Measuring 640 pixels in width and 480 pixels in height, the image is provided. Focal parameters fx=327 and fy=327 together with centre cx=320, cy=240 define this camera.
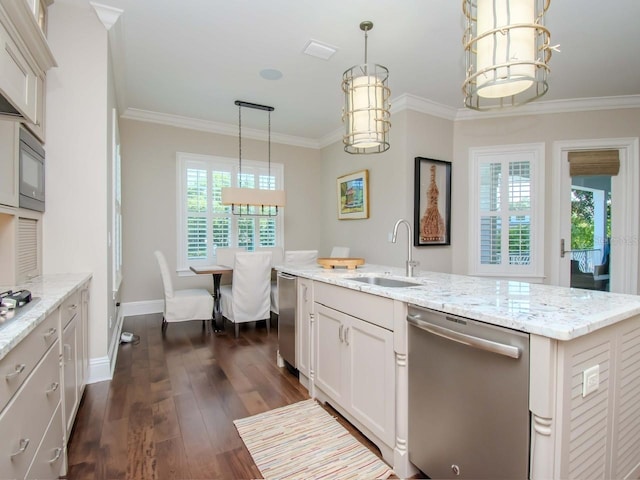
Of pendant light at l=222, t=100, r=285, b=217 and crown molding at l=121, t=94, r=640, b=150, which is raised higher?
crown molding at l=121, t=94, r=640, b=150

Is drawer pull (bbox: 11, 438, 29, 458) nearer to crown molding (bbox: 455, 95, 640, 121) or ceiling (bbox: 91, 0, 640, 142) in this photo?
A: ceiling (bbox: 91, 0, 640, 142)

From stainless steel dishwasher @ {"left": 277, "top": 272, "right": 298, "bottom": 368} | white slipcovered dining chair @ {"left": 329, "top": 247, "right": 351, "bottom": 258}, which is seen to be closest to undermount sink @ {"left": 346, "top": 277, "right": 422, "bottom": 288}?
stainless steel dishwasher @ {"left": 277, "top": 272, "right": 298, "bottom": 368}

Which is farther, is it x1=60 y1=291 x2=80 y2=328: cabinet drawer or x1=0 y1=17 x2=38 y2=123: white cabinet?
x1=60 y1=291 x2=80 y2=328: cabinet drawer

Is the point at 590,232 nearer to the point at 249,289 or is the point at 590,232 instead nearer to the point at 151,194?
the point at 249,289

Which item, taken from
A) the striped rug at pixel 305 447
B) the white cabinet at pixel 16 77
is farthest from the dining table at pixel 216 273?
the white cabinet at pixel 16 77

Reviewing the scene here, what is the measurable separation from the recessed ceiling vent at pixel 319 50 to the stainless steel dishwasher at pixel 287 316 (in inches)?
82.4

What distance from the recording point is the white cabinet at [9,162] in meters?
1.70

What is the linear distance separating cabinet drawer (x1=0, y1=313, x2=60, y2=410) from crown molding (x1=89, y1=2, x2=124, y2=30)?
2.35 m

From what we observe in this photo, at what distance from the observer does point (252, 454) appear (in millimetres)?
1748

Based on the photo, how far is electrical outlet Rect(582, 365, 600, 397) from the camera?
1117 mm

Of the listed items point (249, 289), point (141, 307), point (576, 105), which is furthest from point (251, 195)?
point (576, 105)

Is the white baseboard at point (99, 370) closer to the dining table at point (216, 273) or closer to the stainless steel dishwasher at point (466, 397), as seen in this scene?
the dining table at point (216, 273)

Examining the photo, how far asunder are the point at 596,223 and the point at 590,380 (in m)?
3.95

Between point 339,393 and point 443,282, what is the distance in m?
0.95
